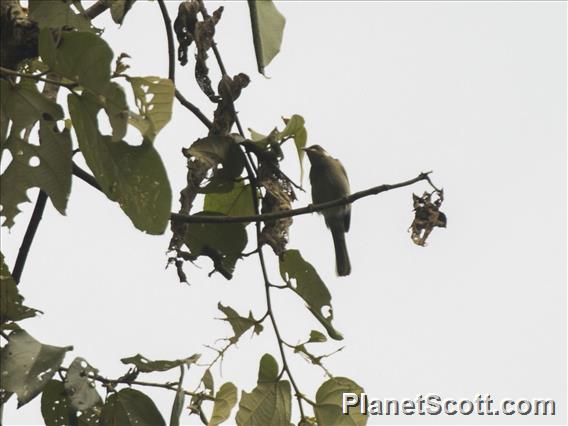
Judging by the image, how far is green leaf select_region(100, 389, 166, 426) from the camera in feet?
7.77

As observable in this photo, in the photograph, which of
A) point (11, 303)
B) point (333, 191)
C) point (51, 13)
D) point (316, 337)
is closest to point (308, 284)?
point (316, 337)

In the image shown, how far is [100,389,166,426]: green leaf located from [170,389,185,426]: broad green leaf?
7cm

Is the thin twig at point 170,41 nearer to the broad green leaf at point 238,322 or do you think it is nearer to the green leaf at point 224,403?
the broad green leaf at point 238,322

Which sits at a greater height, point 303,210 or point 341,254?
point 341,254

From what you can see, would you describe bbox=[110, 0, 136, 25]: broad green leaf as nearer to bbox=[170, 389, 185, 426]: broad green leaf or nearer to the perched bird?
bbox=[170, 389, 185, 426]: broad green leaf

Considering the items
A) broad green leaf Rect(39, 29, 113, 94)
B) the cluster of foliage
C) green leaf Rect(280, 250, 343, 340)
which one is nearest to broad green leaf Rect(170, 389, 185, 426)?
the cluster of foliage

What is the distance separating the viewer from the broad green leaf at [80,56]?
1.87 meters

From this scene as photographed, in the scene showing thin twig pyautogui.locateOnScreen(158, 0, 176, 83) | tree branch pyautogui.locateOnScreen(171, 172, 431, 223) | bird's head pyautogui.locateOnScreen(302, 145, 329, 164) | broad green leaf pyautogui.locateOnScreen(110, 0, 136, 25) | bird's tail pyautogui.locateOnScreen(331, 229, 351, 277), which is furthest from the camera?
bird's head pyautogui.locateOnScreen(302, 145, 329, 164)

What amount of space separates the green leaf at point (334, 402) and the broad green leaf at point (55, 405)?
0.77 metres

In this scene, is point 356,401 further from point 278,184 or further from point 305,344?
point 278,184

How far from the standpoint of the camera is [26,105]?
2061 mm

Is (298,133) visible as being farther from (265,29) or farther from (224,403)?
(224,403)

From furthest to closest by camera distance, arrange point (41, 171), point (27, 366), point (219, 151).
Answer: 1. point (219, 151)
2. point (41, 171)
3. point (27, 366)

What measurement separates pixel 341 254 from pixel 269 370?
325 centimetres
